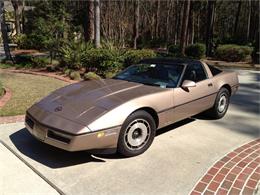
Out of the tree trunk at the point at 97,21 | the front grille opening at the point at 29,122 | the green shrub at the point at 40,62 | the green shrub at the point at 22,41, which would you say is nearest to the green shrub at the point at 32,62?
the green shrub at the point at 40,62

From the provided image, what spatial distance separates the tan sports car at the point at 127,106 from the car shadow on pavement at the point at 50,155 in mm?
286

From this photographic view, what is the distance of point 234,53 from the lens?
19.6 meters

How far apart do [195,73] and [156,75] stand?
2.53 ft

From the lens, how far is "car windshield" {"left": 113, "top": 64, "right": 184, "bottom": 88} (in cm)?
525

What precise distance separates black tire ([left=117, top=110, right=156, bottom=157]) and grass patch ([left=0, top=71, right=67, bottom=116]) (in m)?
2.97

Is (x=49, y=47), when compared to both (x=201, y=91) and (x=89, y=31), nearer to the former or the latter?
(x=89, y=31)

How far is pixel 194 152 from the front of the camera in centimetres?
461

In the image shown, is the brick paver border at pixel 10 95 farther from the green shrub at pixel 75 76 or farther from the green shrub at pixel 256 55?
the green shrub at pixel 256 55

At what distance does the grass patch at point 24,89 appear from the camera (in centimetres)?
663

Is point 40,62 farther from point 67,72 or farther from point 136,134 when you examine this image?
point 136,134

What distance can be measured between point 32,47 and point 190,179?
24.1 metres

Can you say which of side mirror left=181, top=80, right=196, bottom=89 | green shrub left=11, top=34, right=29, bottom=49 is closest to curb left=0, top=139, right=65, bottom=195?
side mirror left=181, top=80, right=196, bottom=89

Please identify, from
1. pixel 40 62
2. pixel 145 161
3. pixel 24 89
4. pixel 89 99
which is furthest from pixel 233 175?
pixel 40 62

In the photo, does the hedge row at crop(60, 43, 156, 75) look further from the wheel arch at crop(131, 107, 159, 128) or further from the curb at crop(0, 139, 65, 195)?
the curb at crop(0, 139, 65, 195)
